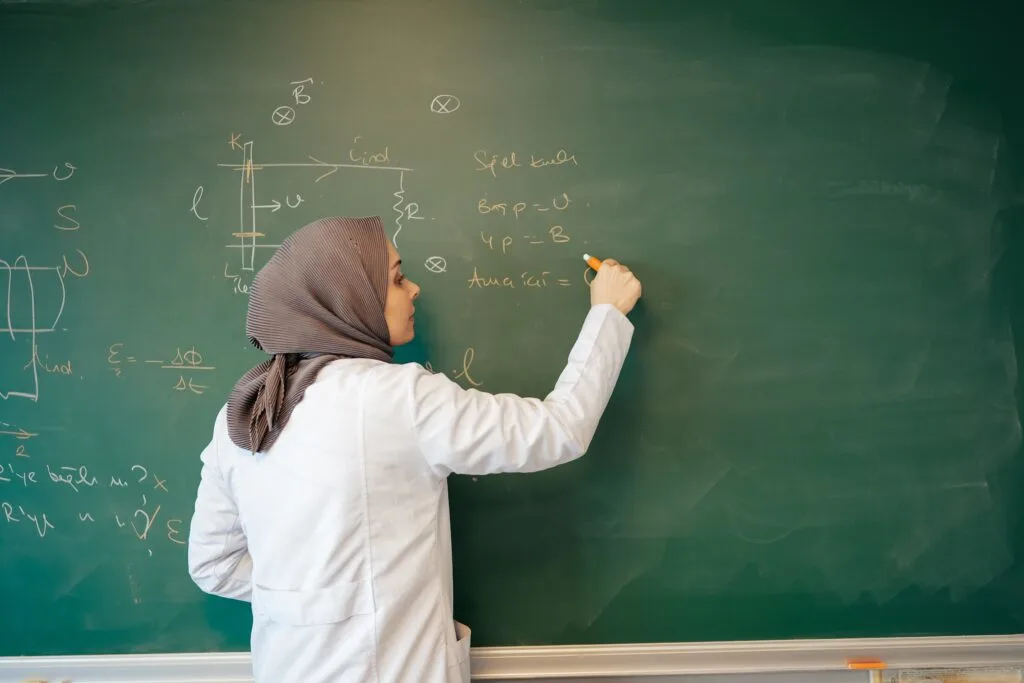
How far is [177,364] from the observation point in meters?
1.67

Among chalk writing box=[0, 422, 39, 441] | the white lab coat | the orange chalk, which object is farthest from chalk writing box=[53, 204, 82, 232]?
the orange chalk

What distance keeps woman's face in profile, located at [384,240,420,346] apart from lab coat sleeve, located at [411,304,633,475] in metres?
0.17

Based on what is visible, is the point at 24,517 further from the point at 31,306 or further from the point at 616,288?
the point at 616,288

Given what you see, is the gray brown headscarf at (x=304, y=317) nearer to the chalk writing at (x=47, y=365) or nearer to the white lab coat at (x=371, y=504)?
the white lab coat at (x=371, y=504)

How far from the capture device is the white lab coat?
1247 mm

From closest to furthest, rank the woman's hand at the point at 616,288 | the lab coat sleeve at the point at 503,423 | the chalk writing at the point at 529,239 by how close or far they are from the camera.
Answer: the lab coat sleeve at the point at 503,423, the woman's hand at the point at 616,288, the chalk writing at the point at 529,239

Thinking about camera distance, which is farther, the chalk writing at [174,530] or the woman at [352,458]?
the chalk writing at [174,530]

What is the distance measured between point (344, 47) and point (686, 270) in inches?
40.1

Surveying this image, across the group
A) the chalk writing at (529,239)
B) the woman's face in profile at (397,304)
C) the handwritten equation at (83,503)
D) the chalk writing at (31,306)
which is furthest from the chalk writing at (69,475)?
the chalk writing at (529,239)

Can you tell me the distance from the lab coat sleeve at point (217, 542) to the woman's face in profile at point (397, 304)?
0.45m

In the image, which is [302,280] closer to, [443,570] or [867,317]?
[443,570]

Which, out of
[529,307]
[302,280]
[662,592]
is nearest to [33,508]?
[302,280]

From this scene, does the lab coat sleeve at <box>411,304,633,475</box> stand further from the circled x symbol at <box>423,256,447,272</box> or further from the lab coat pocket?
the circled x symbol at <box>423,256,447,272</box>

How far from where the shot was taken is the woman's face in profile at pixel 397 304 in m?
1.39
